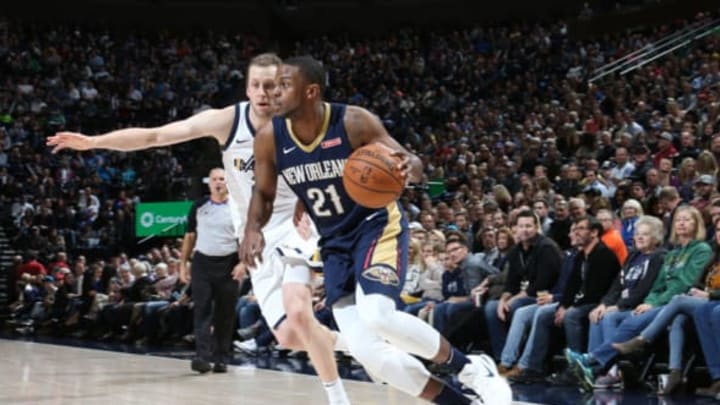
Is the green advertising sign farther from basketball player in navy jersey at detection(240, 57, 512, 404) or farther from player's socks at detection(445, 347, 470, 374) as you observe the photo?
player's socks at detection(445, 347, 470, 374)

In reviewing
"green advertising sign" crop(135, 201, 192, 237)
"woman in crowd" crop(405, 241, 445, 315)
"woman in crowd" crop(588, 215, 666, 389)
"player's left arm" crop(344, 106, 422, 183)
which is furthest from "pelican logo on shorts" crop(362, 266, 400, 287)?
"green advertising sign" crop(135, 201, 192, 237)

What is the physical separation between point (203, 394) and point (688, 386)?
322cm

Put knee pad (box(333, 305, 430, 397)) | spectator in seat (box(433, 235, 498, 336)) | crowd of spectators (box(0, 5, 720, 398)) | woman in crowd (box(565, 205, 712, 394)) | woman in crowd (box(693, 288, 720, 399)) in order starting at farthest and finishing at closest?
1. spectator in seat (box(433, 235, 498, 336))
2. crowd of spectators (box(0, 5, 720, 398))
3. woman in crowd (box(565, 205, 712, 394))
4. woman in crowd (box(693, 288, 720, 399))
5. knee pad (box(333, 305, 430, 397))

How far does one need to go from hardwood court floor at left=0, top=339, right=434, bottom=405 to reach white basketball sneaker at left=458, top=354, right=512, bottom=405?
178 cm

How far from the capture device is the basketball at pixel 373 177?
4176 millimetres

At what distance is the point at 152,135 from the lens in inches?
221

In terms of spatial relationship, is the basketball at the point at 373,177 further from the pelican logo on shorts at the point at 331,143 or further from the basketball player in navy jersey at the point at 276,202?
the basketball player in navy jersey at the point at 276,202

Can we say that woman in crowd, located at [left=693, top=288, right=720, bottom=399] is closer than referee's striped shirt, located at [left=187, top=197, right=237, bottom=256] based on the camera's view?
Yes

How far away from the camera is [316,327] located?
492 centimetres

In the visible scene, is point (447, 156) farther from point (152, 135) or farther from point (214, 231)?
point (152, 135)

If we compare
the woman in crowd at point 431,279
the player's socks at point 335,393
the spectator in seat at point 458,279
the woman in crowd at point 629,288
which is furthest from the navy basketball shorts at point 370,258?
the woman in crowd at point 431,279

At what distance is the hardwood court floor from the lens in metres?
6.52

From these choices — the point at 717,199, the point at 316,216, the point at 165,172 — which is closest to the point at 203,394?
the point at 316,216

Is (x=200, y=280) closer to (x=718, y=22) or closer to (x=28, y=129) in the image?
(x=718, y=22)
